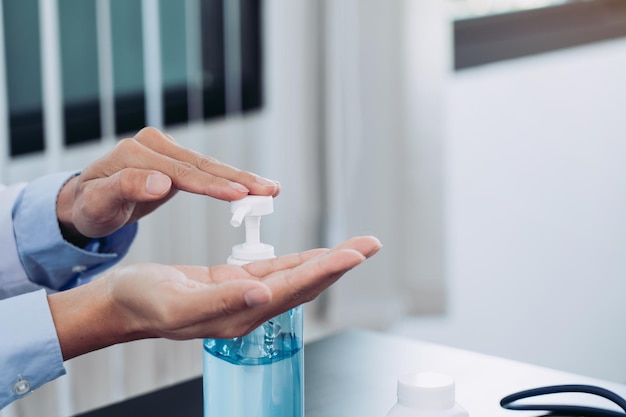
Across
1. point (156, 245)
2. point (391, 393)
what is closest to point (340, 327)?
point (156, 245)

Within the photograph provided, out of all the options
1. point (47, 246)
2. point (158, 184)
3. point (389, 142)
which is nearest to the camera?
point (158, 184)

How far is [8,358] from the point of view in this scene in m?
0.78

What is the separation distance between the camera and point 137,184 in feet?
3.10

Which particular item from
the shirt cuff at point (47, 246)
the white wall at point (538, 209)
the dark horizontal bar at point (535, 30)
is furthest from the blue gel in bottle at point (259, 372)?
the dark horizontal bar at point (535, 30)

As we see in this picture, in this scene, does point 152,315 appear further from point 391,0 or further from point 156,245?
point 391,0

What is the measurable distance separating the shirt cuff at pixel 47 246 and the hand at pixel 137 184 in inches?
0.8

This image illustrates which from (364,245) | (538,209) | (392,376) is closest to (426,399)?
(364,245)

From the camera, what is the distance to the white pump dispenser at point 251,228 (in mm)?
755

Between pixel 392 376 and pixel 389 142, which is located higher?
pixel 389 142

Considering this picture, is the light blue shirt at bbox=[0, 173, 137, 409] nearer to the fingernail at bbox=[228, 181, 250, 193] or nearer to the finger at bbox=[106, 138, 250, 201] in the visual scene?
the finger at bbox=[106, 138, 250, 201]

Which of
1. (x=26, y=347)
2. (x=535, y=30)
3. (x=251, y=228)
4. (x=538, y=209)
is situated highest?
(x=535, y=30)

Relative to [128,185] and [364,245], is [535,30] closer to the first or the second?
[128,185]

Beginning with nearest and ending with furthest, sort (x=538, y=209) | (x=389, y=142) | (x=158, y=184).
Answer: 1. (x=158, y=184)
2. (x=389, y=142)
3. (x=538, y=209)

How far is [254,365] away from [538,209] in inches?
69.3
